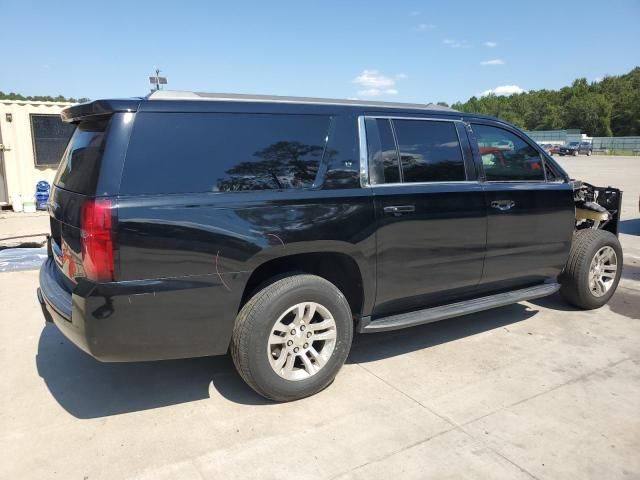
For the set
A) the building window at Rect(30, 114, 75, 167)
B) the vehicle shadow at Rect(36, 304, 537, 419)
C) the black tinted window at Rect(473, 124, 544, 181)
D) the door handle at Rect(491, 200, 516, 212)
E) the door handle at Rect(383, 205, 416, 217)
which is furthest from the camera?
the building window at Rect(30, 114, 75, 167)

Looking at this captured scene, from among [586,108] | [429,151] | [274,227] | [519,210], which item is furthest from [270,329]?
[586,108]

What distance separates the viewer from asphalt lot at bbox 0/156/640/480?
105 inches

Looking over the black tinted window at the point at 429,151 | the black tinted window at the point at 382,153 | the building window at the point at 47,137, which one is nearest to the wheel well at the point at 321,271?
the black tinted window at the point at 382,153

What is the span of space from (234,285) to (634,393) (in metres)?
2.85

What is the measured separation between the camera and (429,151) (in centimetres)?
384

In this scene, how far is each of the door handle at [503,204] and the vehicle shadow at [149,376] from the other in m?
1.18

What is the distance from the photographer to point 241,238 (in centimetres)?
291

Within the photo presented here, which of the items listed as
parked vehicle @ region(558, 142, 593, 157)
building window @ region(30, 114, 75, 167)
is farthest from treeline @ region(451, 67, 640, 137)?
building window @ region(30, 114, 75, 167)

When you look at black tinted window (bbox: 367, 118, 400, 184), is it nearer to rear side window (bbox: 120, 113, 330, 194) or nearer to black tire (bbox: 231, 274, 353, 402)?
rear side window (bbox: 120, 113, 330, 194)

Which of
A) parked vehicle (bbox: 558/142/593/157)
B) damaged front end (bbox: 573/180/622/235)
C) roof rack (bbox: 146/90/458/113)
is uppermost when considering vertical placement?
parked vehicle (bbox: 558/142/593/157)

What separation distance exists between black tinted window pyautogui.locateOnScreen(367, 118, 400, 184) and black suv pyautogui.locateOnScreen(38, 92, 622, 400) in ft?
0.04

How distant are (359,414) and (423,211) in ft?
4.93

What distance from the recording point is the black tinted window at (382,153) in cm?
352

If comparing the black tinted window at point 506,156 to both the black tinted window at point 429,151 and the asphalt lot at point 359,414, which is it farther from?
the asphalt lot at point 359,414
